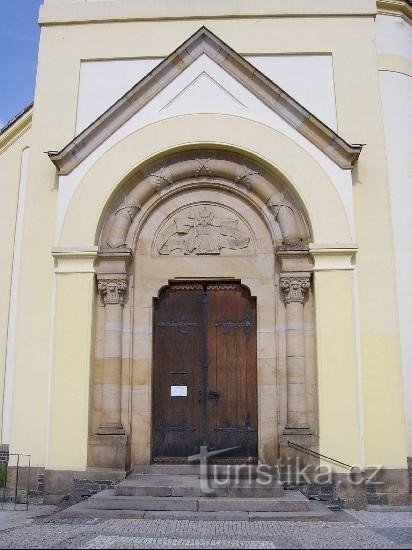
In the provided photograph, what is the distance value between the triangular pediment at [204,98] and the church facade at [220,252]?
3cm

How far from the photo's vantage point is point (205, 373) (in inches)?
416

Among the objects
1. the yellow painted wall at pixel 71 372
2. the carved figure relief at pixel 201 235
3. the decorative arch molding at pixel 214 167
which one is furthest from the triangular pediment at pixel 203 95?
the yellow painted wall at pixel 71 372

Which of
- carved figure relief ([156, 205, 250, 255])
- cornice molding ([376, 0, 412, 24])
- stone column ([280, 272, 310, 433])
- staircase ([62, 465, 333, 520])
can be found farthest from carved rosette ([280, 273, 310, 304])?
cornice molding ([376, 0, 412, 24])

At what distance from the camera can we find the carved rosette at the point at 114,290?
1048 cm

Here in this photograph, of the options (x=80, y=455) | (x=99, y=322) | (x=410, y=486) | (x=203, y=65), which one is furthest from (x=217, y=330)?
(x=203, y=65)

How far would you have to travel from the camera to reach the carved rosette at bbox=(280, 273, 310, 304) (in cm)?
1030

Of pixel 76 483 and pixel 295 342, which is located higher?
pixel 295 342

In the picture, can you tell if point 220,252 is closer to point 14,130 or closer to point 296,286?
point 296,286

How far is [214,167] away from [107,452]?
4948mm

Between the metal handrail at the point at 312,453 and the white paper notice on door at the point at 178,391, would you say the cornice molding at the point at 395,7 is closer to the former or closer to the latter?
the white paper notice on door at the point at 178,391

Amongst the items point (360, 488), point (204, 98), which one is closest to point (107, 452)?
point (360, 488)

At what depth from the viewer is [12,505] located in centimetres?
980

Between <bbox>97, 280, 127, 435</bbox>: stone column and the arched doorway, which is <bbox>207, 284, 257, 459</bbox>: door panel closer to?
the arched doorway

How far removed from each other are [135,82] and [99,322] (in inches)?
170
